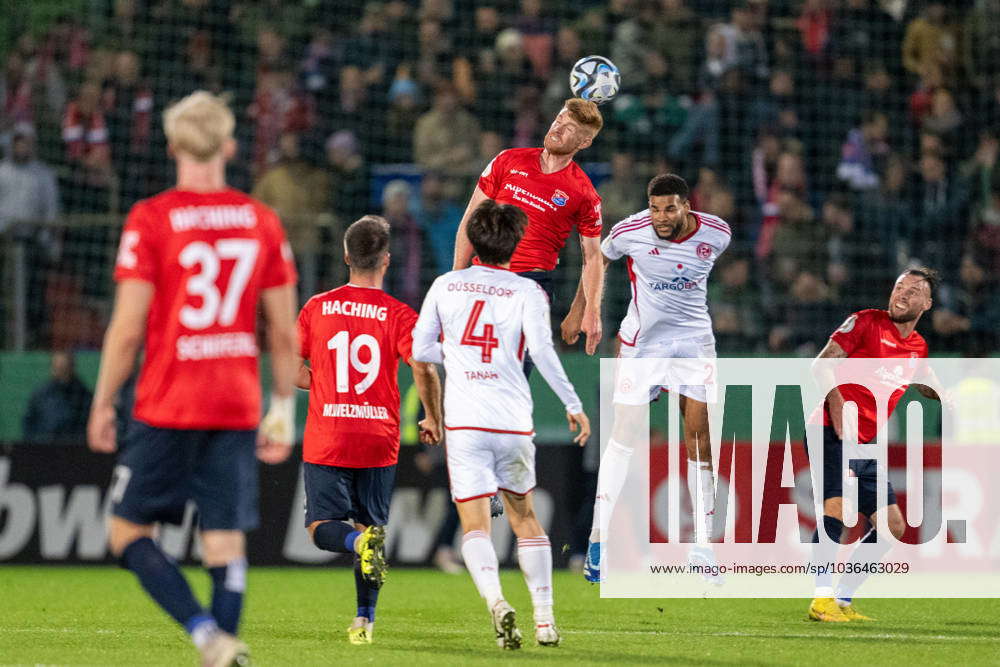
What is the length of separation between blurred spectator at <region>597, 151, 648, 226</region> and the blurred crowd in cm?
2

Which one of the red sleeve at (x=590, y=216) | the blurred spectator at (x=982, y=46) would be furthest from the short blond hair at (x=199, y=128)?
the blurred spectator at (x=982, y=46)

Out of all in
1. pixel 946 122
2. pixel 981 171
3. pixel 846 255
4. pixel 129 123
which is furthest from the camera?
pixel 946 122

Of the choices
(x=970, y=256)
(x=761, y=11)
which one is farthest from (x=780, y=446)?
(x=761, y=11)

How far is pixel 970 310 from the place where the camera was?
16156 millimetres

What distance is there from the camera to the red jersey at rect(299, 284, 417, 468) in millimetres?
8852

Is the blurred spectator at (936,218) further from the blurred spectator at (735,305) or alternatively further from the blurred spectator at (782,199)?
the blurred spectator at (735,305)

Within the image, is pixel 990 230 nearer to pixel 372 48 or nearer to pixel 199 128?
pixel 372 48

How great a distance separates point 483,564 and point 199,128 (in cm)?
291

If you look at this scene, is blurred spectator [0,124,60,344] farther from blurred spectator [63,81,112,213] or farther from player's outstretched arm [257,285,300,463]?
player's outstretched arm [257,285,300,463]

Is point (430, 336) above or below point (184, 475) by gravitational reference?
above

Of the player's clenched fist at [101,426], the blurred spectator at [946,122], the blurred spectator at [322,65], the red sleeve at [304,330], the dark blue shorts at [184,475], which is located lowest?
the dark blue shorts at [184,475]

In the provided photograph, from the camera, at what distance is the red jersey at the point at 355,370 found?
8.85 m

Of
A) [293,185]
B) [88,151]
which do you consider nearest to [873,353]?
[293,185]

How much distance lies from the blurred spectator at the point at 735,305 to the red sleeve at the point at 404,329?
302 inches
